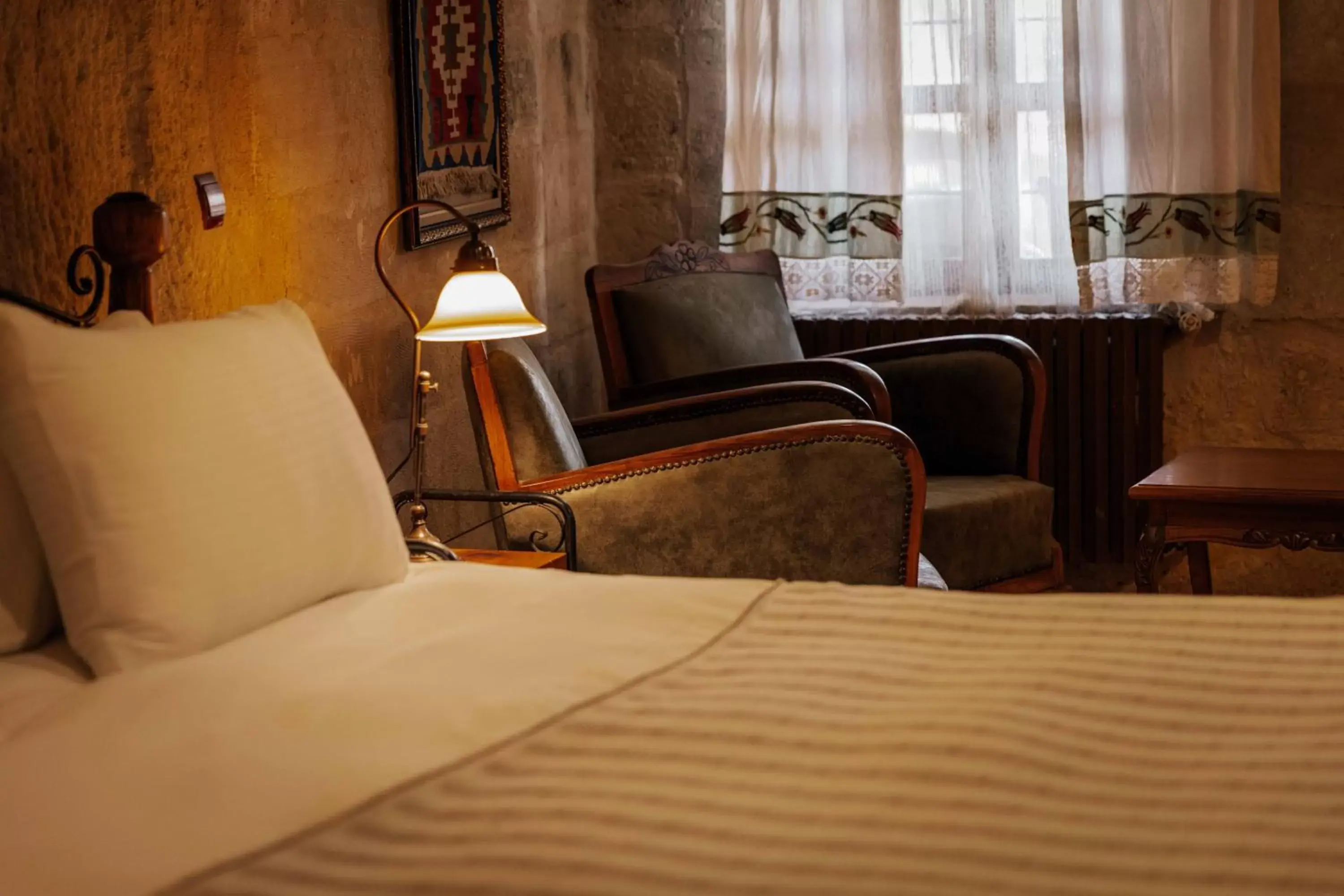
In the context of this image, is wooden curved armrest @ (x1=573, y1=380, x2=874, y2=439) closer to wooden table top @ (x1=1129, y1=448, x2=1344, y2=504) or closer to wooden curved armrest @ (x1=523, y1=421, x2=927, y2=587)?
wooden curved armrest @ (x1=523, y1=421, x2=927, y2=587)

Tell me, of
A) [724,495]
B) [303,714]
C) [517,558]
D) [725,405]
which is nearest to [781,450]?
[724,495]

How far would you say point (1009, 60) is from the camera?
4.32 metres

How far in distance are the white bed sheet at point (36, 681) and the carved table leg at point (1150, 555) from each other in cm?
232

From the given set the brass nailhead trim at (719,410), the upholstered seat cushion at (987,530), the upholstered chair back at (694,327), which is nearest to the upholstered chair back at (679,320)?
the upholstered chair back at (694,327)

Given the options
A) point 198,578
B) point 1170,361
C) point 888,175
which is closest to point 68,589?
point 198,578

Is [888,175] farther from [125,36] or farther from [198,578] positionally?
[198,578]

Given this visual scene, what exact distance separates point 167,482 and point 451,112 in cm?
186

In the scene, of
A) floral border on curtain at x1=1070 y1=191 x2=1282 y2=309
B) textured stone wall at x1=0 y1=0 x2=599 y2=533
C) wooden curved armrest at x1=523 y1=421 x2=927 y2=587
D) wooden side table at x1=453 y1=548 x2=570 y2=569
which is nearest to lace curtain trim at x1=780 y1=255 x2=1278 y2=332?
floral border on curtain at x1=1070 y1=191 x2=1282 y2=309

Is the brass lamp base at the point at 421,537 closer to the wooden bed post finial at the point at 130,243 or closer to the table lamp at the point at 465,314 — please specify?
the table lamp at the point at 465,314

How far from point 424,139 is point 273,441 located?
1.53 m

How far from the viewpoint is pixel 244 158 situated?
2.47 meters

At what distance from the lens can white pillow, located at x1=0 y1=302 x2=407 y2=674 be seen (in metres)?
1.60

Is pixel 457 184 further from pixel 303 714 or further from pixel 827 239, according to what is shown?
pixel 303 714

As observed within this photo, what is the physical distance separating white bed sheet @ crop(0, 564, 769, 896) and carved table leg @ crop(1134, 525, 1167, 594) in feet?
5.42
